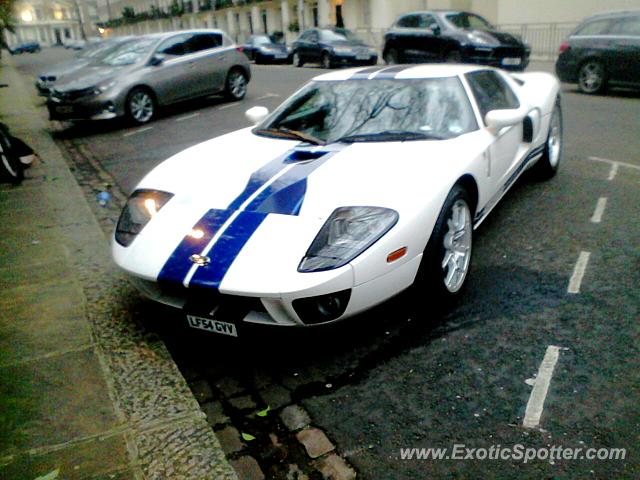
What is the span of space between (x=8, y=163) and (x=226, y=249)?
5.09 m

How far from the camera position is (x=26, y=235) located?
5.21 metres

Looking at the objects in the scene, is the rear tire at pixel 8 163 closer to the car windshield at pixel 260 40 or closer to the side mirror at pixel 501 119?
the side mirror at pixel 501 119

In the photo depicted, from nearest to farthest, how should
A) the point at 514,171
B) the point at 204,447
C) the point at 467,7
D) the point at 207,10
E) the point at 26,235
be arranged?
the point at 204,447 → the point at 514,171 → the point at 26,235 → the point at 467,7 → the point at 207,10

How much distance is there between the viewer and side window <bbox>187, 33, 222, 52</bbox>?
12312 mm

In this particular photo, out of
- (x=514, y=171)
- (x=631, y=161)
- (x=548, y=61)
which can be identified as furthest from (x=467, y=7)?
(x=514, y=171)

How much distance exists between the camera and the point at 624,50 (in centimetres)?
1119

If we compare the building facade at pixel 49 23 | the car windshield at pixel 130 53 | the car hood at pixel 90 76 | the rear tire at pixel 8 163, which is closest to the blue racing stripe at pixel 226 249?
the rear tire at pixel 8 163

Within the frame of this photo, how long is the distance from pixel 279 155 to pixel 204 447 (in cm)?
198

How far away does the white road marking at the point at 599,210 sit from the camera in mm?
4883

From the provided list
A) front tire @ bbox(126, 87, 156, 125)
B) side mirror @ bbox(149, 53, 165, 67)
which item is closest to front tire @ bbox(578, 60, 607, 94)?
side mirror @ bbox(149, 53, 165, 67)

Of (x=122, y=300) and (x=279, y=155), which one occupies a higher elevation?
(x=279, y=155)

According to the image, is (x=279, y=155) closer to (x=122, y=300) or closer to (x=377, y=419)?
(x=122, y=300)

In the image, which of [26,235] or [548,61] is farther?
[548,61]

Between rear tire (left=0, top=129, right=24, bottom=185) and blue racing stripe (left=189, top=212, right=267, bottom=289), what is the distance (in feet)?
16.0
